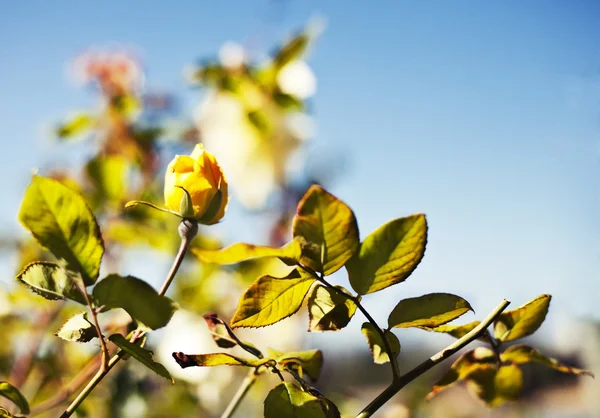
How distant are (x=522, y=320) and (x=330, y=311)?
127 mm

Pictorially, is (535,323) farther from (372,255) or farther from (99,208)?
(99,208)

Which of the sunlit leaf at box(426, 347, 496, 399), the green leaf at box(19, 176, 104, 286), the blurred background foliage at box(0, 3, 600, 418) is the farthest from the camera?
the blurred background foliage at box(0, 3, 600, 418)

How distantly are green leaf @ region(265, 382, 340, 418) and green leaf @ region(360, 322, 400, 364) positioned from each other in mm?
41

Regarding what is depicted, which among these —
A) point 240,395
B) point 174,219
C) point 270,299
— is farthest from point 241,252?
point 174,219

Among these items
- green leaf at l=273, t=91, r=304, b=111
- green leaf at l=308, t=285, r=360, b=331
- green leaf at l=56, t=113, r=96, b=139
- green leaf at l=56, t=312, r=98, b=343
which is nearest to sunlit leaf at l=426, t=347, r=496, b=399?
green leaf at l=308, t=285, r=360, b=331

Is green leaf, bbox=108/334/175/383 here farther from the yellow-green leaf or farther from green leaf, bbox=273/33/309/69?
green leaf, bbox=273/33/309/69

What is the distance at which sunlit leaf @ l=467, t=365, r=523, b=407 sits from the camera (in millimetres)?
372

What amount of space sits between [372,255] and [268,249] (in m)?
0.05

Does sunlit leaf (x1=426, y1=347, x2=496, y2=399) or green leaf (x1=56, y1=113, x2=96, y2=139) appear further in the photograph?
green leaf (x1=56, y1=113, x2=96, y2=139)

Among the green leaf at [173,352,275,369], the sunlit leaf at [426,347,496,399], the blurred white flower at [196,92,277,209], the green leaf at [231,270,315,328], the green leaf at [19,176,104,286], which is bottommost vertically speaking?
the sunlit leaf at [426,347,496,399]

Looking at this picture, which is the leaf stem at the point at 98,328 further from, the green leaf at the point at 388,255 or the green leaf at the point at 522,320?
the green leaf at the point at 522,320

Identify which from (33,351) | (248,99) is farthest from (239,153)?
(33,351)

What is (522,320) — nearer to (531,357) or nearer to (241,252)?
A: (531,357)

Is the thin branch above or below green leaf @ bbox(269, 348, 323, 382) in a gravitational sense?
above
